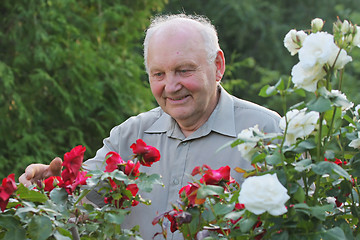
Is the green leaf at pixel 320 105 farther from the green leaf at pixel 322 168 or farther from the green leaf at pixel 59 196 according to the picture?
the green leaf at pixel 59 196

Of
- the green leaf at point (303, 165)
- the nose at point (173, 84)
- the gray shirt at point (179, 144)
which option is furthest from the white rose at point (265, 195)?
the nose at point (173, 84)

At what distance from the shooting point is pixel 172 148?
237 centimetres

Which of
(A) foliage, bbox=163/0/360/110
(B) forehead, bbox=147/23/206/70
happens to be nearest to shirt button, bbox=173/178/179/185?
(B) forehead, bbox=147/23/206/70

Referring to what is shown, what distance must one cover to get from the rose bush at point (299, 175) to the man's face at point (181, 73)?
36.5 inches

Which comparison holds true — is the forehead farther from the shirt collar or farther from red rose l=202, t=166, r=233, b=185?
red rose l=202, t=166, r=233, b=185

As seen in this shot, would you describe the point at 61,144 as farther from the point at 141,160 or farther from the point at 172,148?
the point at 141,160

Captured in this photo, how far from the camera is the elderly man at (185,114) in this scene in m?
2.21

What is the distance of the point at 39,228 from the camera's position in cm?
120

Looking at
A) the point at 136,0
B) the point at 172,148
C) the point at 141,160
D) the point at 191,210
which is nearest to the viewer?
the point at 191,210

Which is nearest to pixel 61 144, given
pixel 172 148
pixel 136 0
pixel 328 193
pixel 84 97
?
pixel 84 97

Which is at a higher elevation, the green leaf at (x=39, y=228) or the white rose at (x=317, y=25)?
the white rose at (x=317, y=25)

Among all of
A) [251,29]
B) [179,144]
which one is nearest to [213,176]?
[179,144]

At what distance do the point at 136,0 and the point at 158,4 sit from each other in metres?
0.24

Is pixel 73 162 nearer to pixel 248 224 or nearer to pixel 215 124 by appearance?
pixel 248 224
